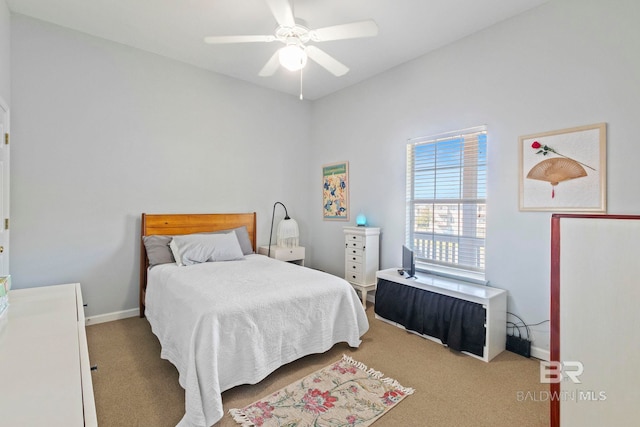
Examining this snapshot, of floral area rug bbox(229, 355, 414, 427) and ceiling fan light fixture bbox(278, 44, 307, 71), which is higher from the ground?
ceiling fan light fixture bbox(278, 44, 307, 71)

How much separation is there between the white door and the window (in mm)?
3735

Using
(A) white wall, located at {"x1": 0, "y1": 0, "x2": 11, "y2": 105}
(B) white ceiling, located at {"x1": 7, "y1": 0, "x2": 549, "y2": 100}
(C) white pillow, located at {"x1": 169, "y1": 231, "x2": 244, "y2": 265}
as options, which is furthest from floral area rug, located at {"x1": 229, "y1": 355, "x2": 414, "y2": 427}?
(A) white wall, located at {"x1": 0, "y1": 0, "x2": 11, "y2": 105}

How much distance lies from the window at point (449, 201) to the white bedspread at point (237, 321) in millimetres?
1165

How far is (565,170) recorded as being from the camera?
7.80 ft

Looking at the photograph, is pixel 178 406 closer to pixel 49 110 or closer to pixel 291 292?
pixel 291 292

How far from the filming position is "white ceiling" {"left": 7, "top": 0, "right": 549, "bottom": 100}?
2539 millimetres

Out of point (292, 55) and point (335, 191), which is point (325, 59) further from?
point (335, 191)

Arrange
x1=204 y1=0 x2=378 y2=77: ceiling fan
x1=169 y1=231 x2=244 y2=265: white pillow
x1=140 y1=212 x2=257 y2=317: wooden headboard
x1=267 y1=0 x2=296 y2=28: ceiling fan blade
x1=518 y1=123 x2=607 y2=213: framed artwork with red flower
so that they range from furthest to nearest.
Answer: x1=140 y1=212 x2=257 y2=317: wooden headboard < x1=169 y1=231 x2=244 y2=265: white pillow < x1=518 y1=123 x2=607 y2=213: framed artwork with red flower < x1=204 y1=0 x2=378 y2=77: ceiling fan < x1=267 y1=0 x2=296 y2=28: ceiling fan blade

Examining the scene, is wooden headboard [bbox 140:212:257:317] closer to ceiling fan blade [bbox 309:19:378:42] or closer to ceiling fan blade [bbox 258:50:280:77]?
ceiling fan blade [bbox 258:50:280:77]

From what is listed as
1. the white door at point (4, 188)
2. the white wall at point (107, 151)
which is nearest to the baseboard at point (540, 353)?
the white wall at point (107, 151)

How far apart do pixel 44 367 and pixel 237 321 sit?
103 cm

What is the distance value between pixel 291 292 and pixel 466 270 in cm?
181

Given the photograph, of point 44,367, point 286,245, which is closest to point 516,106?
point 286,245

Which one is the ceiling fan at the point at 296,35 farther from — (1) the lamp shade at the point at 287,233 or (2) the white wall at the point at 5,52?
(1) the lamp shade at the point at 287,233
